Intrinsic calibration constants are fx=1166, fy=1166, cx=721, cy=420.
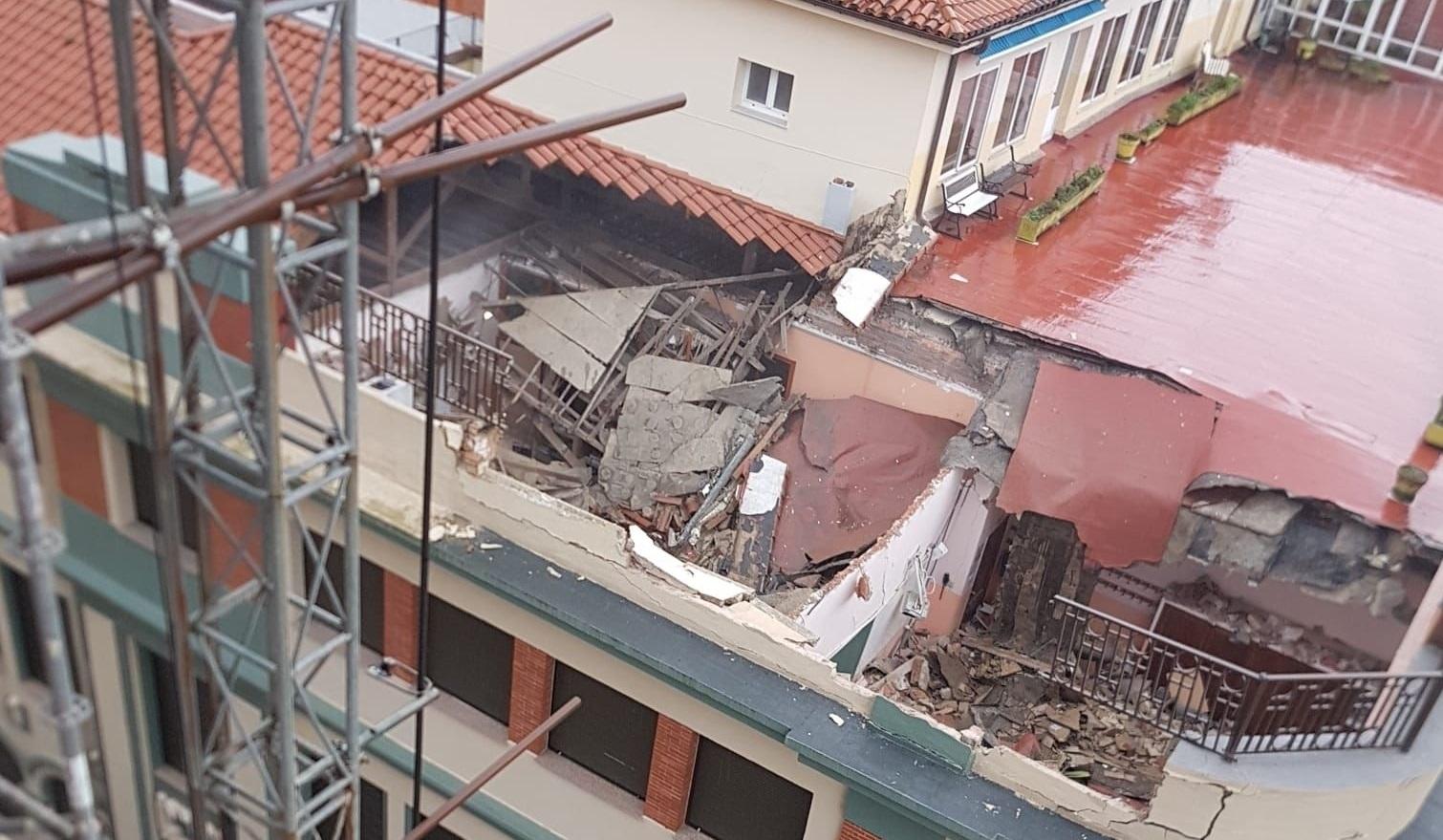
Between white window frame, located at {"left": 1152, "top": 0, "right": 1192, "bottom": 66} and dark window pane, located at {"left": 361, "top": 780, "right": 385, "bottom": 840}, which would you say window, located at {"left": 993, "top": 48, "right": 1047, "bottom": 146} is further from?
dark window pane, located at {"left": 361, "top": 780, "right": 385, "bottom": 840}

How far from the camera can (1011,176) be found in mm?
16750

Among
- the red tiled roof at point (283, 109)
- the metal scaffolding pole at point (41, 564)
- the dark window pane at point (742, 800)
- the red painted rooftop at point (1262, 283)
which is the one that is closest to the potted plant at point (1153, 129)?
the red painted rooftop at point (1262, 283)

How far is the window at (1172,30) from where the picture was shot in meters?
21.2

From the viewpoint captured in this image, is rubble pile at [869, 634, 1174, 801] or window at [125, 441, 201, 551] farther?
rubble pile at [869, 634, 1174, 801]

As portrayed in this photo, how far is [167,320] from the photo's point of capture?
541 cm

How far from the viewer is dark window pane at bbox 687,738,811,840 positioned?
9.45 metres

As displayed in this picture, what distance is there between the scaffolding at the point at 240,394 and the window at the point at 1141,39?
50.0 ft

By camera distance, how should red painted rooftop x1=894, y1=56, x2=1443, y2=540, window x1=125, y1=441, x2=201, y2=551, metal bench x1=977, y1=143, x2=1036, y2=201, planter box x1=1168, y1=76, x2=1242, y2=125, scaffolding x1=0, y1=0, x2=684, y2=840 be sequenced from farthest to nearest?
1. planter box x1=1168, y1=76, x2=1242, y2=125
2. metal bench x1=977, y1=143, x2=1036, y2=201
3. red painted rooftop x1=894, y1=56, x2=1443, y2=540
4. window x1=125, y1=441, x2=201, y2=551
5. scaffolding x1=0, y1=0, x2=684, y2=840

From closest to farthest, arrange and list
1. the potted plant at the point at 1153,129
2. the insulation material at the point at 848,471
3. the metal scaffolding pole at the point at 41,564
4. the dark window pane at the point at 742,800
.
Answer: the metal scaffolding pole at the point at 41,564 < the dark window pane at the point at 742,800 < the insulation material at the point at 848,471 < the potted plant at the point at 1153,129

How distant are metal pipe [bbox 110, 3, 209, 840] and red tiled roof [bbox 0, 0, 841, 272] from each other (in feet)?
0.30

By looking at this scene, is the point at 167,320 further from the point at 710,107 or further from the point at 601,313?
the point at 710,107

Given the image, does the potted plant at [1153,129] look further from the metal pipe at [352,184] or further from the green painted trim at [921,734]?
the metal pipe at [352,184]

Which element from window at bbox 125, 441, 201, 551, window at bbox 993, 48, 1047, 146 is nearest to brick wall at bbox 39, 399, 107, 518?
window at bbox 125, 441, 201, 551

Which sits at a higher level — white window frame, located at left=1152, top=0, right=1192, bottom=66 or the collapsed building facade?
white window frame, located at left=1152, top=0, right=1192, bottom=66
